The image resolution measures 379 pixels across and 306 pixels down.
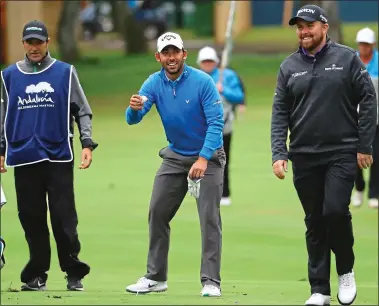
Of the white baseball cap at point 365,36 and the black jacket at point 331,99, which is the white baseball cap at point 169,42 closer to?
the black jacket at point 331,99

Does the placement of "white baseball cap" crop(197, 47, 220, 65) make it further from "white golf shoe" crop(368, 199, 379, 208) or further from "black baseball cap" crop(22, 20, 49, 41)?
"black baseball cap" crop(22, 20, 49, 41)

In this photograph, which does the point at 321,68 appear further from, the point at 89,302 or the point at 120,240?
the point at 120,240

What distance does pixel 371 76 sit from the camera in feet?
51.1

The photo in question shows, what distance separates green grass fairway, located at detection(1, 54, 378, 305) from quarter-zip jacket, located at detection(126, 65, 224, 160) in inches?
46.0

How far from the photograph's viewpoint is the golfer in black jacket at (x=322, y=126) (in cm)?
956

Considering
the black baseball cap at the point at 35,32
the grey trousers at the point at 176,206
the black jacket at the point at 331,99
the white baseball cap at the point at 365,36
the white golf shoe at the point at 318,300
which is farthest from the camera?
the white baseball cap at the point at 365,36

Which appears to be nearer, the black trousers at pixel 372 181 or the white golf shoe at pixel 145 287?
the white golf shoe at pixel 145 287

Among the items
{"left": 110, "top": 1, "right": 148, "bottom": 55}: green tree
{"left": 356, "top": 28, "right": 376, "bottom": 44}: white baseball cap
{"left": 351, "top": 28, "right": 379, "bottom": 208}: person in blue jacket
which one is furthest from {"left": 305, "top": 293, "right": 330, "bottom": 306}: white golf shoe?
{"left": 110, "top": 1, "right": 148, "bottom": 55}: green tree

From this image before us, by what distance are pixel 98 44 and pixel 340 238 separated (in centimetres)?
5147

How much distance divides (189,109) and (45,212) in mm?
1614

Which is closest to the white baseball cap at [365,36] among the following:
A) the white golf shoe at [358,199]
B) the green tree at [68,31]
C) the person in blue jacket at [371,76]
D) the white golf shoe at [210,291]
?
the person in blue jacket at [371,76]

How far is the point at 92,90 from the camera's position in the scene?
36031mm

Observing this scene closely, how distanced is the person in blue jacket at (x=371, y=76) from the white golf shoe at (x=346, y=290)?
482 cm

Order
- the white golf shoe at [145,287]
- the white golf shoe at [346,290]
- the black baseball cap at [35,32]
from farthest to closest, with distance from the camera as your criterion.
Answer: the black baseball cap at [35,32], the white golf shoe at [145,287], the white golf shoe at [346,290]
